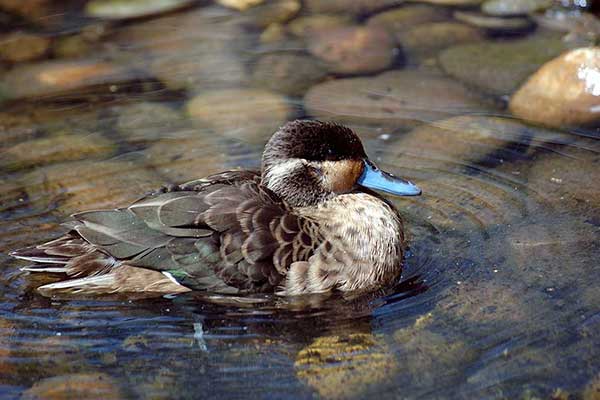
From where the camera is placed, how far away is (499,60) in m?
8.22

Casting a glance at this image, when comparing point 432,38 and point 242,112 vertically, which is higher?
point 432,38

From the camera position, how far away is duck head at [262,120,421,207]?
544 cm

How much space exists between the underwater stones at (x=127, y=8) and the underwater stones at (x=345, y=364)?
18.3ft

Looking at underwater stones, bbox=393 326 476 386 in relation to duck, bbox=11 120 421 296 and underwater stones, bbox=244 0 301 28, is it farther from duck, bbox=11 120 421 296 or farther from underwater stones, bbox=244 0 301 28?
underwater stones, bbox=244 0 301 28

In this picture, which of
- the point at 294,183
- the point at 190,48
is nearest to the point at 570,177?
the point at 294,183

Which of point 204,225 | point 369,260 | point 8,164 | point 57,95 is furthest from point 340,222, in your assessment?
point 57,95

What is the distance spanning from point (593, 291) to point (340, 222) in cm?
150

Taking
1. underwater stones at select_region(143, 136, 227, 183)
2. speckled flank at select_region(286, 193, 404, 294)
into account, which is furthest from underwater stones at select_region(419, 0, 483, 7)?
speckled flank at select_region(286, 193, 404, 294)

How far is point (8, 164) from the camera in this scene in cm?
691

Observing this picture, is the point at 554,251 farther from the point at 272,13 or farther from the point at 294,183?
the point at 272,13

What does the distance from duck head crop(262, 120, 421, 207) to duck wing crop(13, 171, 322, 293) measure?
0.19 metres

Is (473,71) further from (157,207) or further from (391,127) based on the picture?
(157,207)

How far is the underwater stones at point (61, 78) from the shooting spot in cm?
809

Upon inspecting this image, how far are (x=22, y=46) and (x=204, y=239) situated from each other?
4553 mm
